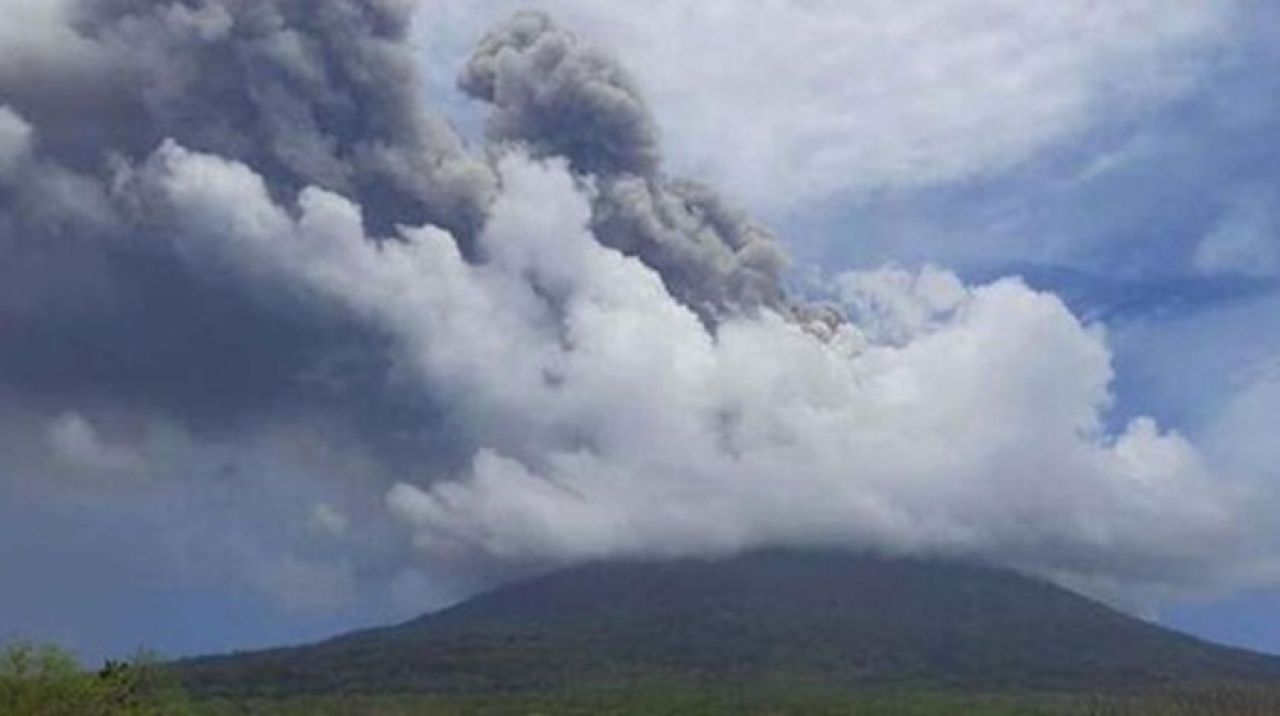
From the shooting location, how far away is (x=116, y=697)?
242ft

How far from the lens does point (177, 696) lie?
81188mm

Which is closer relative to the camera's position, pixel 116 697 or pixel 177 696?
pixel 116 697

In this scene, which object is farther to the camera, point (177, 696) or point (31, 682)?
point (177, 696)

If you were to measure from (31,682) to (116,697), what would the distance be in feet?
15.3

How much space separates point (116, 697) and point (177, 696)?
7.71 metres

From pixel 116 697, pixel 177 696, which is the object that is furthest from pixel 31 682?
pixel 177 696

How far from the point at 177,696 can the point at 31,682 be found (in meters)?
12.1

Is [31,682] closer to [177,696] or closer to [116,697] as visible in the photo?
[116,697]

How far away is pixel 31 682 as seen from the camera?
69750mm
